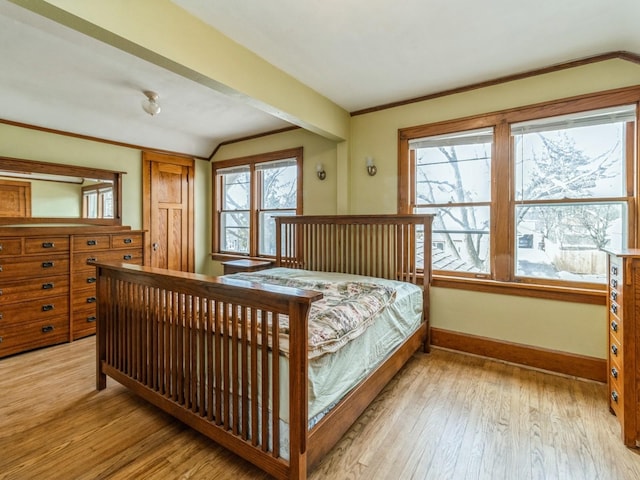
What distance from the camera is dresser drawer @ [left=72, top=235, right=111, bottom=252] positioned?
3346 mm

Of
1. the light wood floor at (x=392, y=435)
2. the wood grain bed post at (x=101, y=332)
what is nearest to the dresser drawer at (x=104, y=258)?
the wood grain bed post at (x=101, y=332)

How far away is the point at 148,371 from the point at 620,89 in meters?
3.81

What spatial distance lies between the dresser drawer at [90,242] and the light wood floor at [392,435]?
1.27 meters

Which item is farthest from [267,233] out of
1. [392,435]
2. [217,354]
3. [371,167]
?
[392,435]

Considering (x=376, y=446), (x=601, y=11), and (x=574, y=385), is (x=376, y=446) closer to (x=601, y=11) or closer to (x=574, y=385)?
(x=574, y=385)

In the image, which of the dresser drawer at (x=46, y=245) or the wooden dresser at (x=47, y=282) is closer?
the wooden dresser at (x=47, y=282)

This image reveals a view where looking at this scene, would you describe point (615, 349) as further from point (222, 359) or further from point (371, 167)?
point (371, 167)

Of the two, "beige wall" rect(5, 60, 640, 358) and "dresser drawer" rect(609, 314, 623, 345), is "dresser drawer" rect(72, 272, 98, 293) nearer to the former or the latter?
"beige wall" rect(5, 60, 640, 358)

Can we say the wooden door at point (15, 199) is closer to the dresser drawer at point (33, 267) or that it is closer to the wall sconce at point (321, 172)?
the dresser drawer at point (33, 267)

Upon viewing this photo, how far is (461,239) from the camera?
3.14m

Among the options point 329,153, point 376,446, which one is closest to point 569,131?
point 329,153

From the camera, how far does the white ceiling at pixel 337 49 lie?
6.32ft

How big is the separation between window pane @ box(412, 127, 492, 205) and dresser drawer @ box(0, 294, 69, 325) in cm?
375

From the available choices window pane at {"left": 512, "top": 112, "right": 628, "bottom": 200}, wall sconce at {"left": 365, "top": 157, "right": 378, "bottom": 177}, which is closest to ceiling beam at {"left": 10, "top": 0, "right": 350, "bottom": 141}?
wall sconce at {"left": 365, "top": 157, "right": 378, "bottom": 177}
